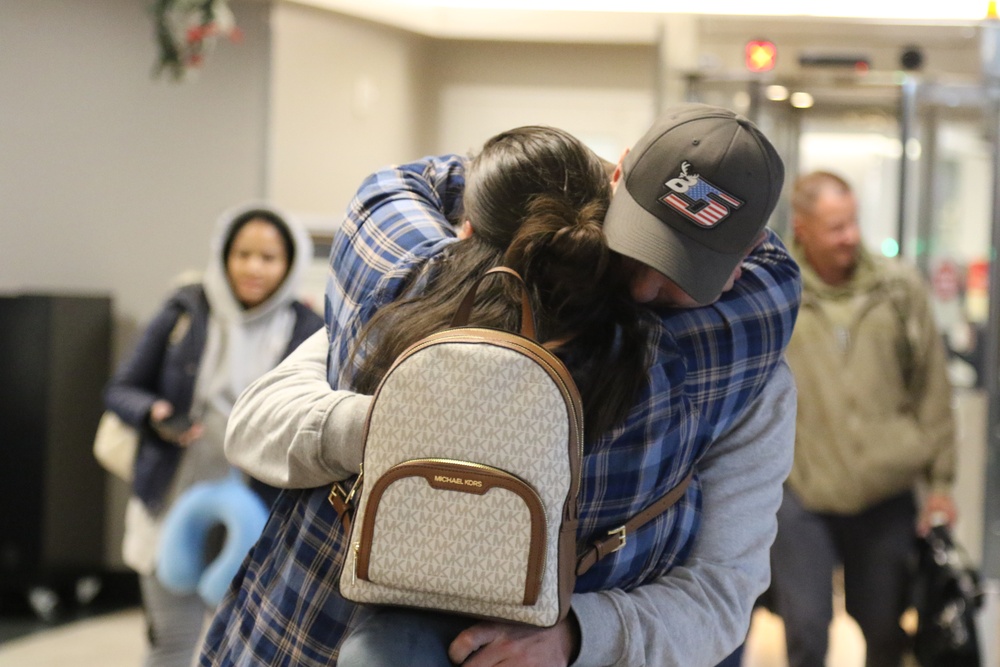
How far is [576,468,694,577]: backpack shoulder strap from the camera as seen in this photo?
1409mm

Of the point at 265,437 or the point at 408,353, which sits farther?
the point at 265,437

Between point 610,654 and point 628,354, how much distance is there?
0.35 meters

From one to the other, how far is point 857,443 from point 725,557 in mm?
2276

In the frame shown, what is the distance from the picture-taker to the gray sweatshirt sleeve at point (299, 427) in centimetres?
141

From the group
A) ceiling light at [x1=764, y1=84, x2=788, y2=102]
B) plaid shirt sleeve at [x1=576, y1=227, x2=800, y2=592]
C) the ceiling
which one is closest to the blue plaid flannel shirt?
plaid shirt sleeve at [x1=576, y1=227, x2=800, y2=592]

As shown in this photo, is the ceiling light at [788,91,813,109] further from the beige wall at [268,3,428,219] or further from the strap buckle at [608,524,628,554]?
the strap buckle at [608,524,628,554]

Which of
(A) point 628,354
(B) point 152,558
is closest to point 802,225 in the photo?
(B) point 152,558

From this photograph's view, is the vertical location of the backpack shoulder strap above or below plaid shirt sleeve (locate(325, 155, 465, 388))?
below

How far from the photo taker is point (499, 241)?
55.5 inches

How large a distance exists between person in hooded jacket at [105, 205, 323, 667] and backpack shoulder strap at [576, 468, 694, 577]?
7.15ft

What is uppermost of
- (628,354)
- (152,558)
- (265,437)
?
(628,354)

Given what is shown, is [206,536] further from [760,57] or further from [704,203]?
[760,57]

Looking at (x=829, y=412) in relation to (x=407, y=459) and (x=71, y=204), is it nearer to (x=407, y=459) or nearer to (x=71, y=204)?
(x=407, y=459)

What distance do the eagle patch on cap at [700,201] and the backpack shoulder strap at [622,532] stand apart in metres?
0.34
